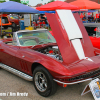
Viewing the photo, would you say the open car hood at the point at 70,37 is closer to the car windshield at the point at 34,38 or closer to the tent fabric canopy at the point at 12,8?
the car windshield at the point at 34,38

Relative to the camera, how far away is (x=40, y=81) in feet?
10.6

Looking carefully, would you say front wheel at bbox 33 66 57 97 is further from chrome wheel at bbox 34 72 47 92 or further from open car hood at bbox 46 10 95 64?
open car hood at bbox 46 10 95 64

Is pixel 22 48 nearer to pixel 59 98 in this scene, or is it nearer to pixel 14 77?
pixel 14 77

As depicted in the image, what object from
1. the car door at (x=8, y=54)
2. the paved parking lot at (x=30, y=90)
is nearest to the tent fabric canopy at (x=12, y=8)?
the car door at (x=8, y=54)

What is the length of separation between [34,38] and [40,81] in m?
1.68

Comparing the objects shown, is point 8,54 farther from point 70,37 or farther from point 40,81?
point 70,37

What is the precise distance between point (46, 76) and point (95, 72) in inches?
40.5

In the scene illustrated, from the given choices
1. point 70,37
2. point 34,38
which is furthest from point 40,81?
point 34,38

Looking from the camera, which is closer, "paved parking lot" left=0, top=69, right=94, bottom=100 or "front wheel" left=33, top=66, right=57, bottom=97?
"front wheel" left=33, top=66, right=57, bottom=97

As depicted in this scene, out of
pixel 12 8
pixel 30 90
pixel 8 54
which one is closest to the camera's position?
pixel 30 90

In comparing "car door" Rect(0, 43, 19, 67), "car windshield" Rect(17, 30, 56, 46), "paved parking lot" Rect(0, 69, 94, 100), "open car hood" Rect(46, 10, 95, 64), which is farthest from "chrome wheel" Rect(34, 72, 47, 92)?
"car windshield" Rect(17, 30, 56, 46)

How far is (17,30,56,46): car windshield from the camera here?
170 inches

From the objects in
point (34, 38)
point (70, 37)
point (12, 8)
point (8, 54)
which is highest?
point (12, 8)

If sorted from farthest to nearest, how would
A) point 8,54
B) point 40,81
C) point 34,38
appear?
point 34,38 < point 8,54 < point 40,81
